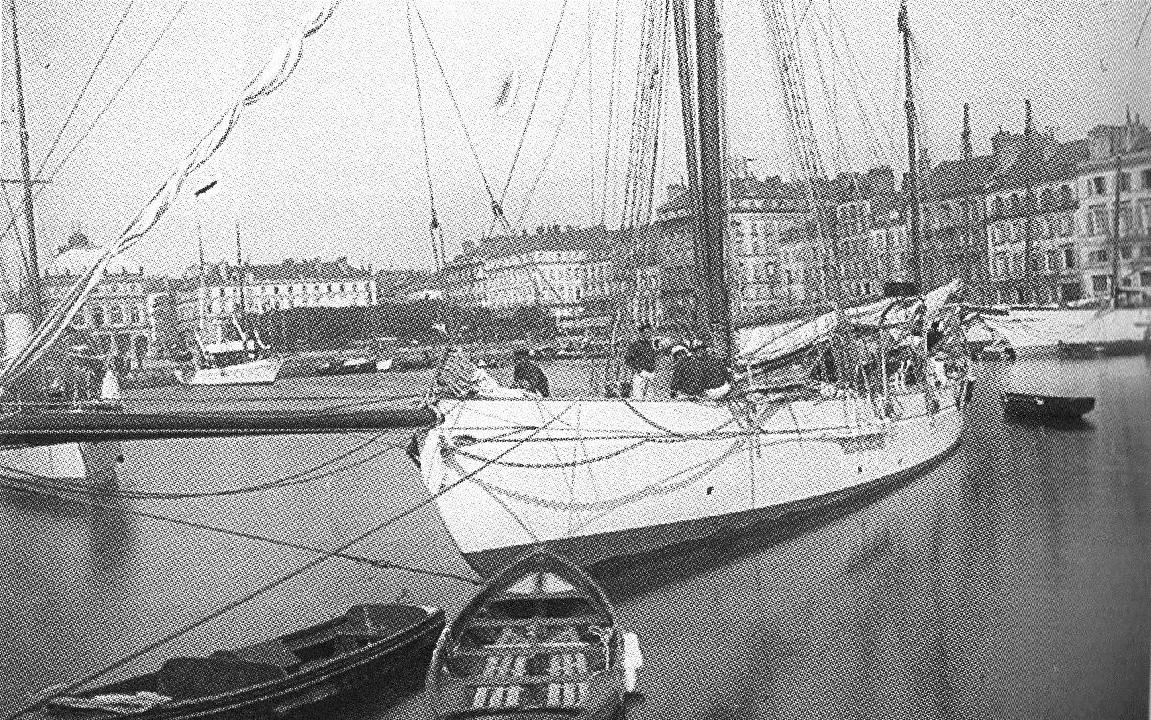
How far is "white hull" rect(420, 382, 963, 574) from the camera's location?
5.88m

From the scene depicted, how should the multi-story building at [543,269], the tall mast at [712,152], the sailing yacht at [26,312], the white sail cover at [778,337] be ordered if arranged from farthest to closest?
the white sail cover at [778,337] < the tall mast at [712,152] < the multi-story building at [543,269] < the sailing yacht at [26,312]

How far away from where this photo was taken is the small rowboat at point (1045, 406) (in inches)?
204

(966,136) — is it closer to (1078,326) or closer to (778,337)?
(778,337)

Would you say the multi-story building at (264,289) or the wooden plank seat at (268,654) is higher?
the multi-story building at (264,289)

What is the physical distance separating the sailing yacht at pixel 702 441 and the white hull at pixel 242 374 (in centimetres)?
252

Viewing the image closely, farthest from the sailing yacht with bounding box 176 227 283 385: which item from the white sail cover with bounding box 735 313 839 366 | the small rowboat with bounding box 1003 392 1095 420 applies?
the small rowboat with bounding box 1003 392 1095 420

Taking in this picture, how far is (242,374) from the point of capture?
7789 millimetres

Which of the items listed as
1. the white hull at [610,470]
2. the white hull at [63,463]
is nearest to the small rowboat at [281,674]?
the white hull at [610,470]

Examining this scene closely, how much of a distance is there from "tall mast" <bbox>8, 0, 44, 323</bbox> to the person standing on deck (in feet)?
14.1

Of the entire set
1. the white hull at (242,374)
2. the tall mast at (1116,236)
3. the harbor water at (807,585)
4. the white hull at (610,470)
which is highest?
the tall mast at (1116,236)

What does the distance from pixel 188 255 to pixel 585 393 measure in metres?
3.27

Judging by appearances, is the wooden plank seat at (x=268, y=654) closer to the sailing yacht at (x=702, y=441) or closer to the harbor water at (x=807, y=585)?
the harbor water at (x=807, y=585)

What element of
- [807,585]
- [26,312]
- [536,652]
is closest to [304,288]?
[26,312]

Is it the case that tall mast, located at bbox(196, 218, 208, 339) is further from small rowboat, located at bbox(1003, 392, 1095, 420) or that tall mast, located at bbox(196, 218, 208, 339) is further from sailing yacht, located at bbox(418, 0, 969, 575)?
small rowboat, located at bbox(1003, 392, 1095, 420)
